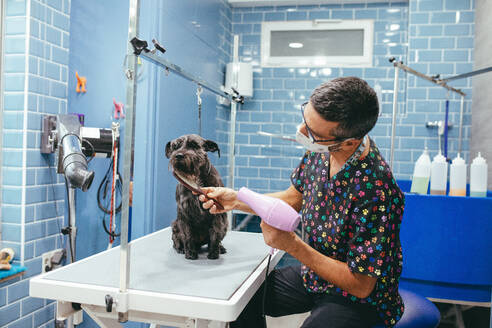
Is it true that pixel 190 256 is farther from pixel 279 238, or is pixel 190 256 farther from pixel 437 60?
pixel 437 60

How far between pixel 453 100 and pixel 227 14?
220 cm

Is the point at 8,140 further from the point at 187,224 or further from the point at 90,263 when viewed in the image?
the point at 187,224

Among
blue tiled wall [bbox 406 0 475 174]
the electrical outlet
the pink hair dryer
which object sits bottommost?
the electrical outlet

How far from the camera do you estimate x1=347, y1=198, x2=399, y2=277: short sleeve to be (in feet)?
3.78

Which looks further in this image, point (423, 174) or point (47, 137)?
point (423, 174)

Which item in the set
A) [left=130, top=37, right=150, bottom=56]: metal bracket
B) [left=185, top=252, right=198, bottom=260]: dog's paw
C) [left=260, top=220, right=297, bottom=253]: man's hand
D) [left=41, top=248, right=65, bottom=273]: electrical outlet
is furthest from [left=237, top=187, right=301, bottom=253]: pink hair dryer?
[left=41, top=248, right=65, bottom=273]: electrical outlet

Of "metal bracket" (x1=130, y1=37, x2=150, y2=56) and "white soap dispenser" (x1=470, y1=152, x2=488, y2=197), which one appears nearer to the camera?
"metal bracket" (x1=130, y1=37, x2=150, y2=56)

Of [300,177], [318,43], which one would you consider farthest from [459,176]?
[318,43]

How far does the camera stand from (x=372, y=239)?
1.17 m

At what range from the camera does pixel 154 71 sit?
2160 millimetres

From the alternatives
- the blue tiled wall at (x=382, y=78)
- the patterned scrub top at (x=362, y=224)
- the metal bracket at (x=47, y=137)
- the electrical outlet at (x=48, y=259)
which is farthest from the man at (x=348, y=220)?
the blue tiled wall at (x=382, y=78)

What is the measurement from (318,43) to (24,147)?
2754 mm

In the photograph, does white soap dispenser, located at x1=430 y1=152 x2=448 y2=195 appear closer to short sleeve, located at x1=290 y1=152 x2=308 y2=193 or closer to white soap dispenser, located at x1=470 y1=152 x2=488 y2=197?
white soap dispenser, located at x1=470 y1=152 x2=488 y2=197

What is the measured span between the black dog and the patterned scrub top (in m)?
0.35
